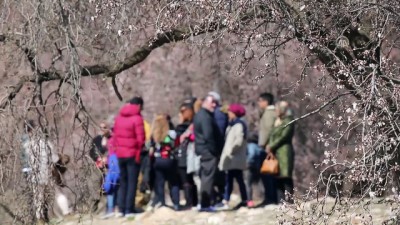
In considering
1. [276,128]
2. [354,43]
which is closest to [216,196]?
[276,128]

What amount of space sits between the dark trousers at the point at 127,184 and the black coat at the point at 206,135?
1.04m

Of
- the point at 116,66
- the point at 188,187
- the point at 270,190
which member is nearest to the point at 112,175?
the point at 188,187

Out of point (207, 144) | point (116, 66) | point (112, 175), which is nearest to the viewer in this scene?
point (116, 66)

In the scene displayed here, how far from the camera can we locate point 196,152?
15.3 m

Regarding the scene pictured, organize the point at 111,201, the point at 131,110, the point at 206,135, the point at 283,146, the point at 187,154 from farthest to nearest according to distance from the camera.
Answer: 1. the point at 111,201
2. the point at 187,154
3. the point at 283,146
4. the point at 131,110
5. the point at 206,135

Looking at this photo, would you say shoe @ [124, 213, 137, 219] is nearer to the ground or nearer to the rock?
the ground

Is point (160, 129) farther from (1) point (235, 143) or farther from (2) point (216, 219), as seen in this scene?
(2) point (216, 219)

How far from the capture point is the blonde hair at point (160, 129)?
51.8ft

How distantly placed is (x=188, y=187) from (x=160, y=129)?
41.4 inches

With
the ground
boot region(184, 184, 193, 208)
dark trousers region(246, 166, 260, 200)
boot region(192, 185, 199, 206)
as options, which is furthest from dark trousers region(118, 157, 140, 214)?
dark trousers region(246, 166, 260, 200)

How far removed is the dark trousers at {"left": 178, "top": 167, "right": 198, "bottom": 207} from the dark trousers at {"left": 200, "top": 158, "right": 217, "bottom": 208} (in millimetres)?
627

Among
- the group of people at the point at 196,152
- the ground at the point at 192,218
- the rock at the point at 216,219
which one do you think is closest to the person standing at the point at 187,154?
the group of people at the point at 196,152

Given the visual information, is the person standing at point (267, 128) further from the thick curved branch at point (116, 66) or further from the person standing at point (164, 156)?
the thick curved branch at point (116, 66)

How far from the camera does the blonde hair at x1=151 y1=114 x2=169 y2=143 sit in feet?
51.8
